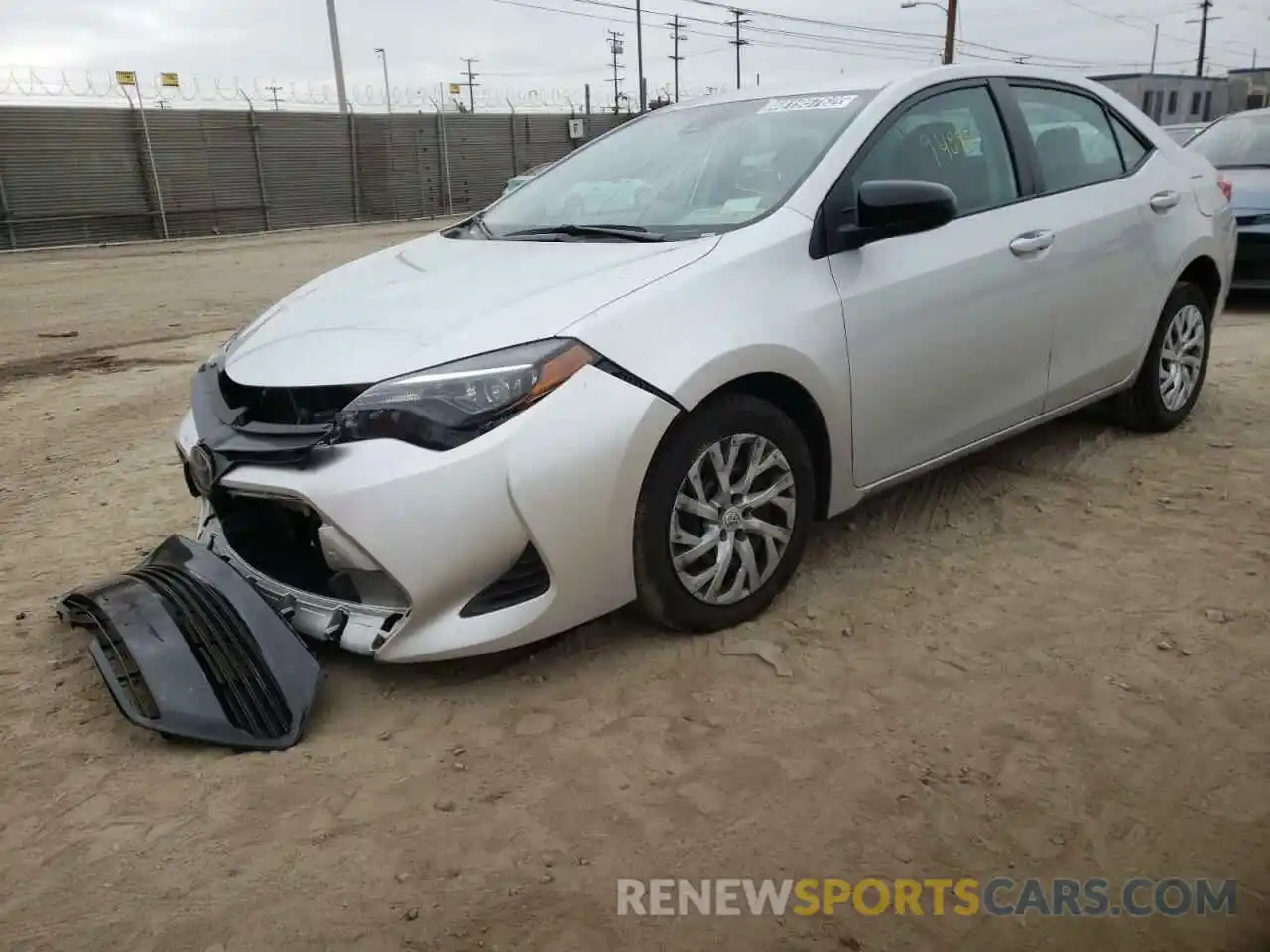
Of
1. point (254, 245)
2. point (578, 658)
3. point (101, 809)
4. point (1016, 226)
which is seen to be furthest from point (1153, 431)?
point (254, 245)

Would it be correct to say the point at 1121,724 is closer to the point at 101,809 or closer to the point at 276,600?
the point at 276,600

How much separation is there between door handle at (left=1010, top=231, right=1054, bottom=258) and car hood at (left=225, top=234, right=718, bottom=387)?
1.33 m

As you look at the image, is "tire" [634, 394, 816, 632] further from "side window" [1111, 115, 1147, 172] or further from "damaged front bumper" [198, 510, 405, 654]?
"side window" [1111, 115, 1147, 172]

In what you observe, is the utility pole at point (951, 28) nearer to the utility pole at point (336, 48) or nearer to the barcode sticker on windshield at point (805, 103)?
the utility pole at point (336, 48)

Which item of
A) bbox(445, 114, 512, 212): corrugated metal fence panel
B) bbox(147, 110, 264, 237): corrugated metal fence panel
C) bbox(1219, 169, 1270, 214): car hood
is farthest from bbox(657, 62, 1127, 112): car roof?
bbox(445, 114, 512, 212): corrugated metal fence panel

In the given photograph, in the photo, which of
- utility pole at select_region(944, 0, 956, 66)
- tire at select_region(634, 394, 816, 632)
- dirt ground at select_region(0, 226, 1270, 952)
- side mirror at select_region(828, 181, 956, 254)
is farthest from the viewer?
utility pole at select_region(944, 0, 956, 66)

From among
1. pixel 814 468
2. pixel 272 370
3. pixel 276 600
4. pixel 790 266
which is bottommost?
pixel 276 600

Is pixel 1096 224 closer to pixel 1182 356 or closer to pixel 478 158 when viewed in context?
pixel 1182 356

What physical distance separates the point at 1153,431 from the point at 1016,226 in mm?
1654

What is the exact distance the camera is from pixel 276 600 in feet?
9.18

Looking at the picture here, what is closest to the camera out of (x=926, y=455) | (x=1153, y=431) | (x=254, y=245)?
(x=926, y=455)

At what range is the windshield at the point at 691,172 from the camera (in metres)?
3.20

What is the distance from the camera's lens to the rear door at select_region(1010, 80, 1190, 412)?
12.6 ft

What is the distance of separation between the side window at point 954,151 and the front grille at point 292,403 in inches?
70.1
